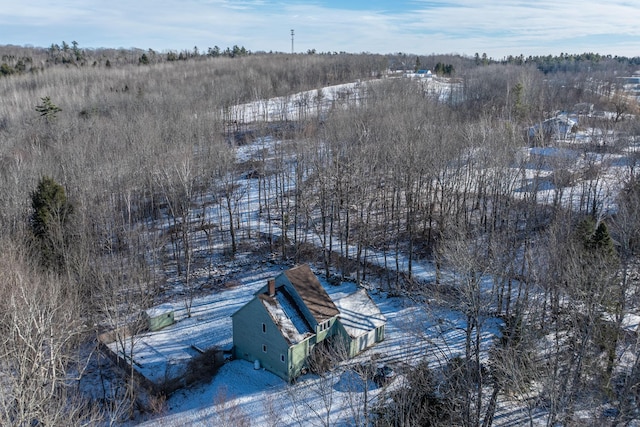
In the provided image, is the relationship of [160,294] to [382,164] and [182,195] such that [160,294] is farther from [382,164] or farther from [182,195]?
[382,164]

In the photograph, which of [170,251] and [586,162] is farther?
[586,162]

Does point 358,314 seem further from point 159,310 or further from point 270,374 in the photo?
point 159,310

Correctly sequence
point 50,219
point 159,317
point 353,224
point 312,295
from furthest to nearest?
point 353,224 → point 50,219 → point 159,317 → point 312,295

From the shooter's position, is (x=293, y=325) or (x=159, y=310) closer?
(x=293, y=325)

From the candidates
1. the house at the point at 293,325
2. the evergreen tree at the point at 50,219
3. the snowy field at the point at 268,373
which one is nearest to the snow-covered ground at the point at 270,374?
the snowy field at the point at 268,373

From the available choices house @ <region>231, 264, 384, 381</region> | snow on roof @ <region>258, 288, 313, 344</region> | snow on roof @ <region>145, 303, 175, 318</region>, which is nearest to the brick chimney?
house @ <region>231, 264, 384, 381</region>

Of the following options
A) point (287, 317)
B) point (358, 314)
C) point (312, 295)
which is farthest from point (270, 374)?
point (358, 314)

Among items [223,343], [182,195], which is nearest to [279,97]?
[182,195]
